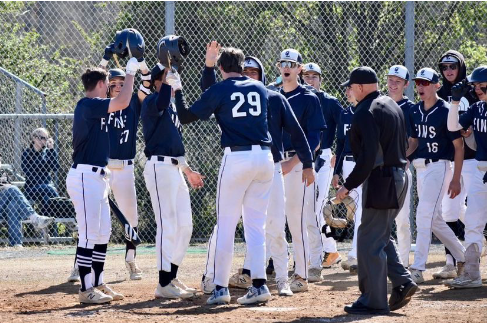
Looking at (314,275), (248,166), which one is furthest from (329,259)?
(248,166)

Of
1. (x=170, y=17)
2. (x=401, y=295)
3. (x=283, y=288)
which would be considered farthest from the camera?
(x=170, y=17)

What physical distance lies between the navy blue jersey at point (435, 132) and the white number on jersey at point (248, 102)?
Answer: 2.38 metres

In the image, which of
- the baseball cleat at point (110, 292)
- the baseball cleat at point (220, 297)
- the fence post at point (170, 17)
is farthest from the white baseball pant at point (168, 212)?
the fence post at point (170, 17)

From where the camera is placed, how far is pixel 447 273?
9.25 metres

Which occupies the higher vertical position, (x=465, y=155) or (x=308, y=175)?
(x=465, y=155)

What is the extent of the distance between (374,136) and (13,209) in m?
7.53

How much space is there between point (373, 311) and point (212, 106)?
1.99m

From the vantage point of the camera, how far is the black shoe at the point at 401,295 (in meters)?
6.98

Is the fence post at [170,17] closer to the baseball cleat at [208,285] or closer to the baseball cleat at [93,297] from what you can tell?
the baseball cleat at [208,285]

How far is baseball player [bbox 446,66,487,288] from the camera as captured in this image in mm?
8344

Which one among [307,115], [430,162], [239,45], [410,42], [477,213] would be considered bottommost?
[477,213]

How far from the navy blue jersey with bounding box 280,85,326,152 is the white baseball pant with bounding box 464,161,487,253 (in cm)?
151

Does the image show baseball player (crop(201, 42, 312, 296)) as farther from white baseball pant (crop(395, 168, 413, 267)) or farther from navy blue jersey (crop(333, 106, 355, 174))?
navy blue jersey (crop(333, 106, 355, 174))

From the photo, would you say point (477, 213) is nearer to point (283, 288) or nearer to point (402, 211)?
point (402, 211)
